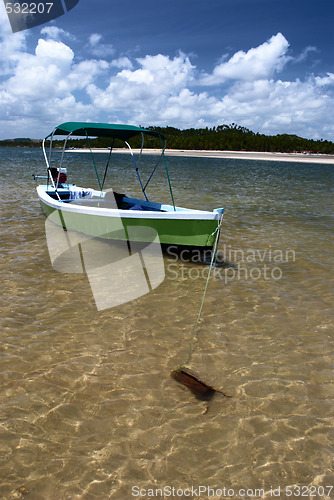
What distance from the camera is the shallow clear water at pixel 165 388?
126 inches

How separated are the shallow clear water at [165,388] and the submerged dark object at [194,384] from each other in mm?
97

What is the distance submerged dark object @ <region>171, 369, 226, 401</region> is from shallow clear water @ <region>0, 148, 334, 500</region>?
3.8 inches

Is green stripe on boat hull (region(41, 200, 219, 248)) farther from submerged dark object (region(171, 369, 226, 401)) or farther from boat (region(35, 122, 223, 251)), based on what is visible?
submerged dark object (region(171, 369, 226, 401))

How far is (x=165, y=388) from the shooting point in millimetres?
4281

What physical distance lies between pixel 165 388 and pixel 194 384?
0.38 meters

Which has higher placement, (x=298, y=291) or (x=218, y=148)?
(x=218, y=148)

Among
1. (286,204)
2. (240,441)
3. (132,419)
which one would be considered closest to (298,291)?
(240,441)

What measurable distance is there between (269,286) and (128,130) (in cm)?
610

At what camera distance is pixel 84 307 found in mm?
6277

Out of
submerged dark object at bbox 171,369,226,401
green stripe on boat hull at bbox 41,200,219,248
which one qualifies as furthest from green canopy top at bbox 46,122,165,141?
submerged dark object at bbox 171,369,226,401

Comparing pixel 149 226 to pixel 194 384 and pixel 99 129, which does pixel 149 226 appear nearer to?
pixel 99 129

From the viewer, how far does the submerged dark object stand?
421 centimetres

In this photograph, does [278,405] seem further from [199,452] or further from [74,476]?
[74,476]

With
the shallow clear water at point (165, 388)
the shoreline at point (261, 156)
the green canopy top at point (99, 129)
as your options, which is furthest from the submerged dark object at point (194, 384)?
the shoreline at point (261, 156)
